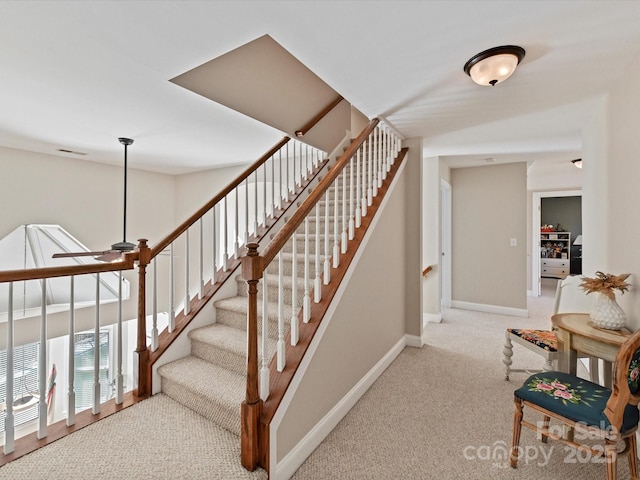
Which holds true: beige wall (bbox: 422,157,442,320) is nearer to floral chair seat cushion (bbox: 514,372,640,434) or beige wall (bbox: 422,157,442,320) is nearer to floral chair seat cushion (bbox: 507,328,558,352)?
floral chair seat cushion (bbox: 507,328,558,352)

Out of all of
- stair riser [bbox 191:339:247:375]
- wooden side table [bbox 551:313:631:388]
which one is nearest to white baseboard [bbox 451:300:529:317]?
wooden side table [bbox 551:313:631:388]

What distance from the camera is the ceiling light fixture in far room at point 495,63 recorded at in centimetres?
166

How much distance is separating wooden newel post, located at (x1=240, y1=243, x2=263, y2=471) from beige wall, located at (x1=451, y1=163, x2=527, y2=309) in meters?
4.26

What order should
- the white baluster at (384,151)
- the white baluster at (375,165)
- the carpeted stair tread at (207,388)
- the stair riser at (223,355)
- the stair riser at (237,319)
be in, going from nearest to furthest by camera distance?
the carpeted stair tread at (207,388)
the stair riser at (223,355)
the stair riser at (237,319)
the white baluster at (375,165)
the white baluster at (384,151)

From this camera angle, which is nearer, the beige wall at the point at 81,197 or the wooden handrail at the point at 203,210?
the wooden handrail at the point at 203,210

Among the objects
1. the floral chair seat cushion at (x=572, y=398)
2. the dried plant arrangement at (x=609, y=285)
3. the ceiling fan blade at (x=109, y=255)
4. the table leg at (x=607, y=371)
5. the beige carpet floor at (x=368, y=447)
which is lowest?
the beige carpet floor at (x=368, y=447)

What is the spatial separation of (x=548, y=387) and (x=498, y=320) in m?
3.01

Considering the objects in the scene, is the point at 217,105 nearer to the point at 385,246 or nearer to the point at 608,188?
the point at 385,246

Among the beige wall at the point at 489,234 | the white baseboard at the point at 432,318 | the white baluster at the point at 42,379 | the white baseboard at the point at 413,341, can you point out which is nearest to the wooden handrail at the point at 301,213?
the white baluster at the point at 42,379

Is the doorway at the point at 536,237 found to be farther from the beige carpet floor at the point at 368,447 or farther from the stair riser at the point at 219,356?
the stair riser at the point at 219,356

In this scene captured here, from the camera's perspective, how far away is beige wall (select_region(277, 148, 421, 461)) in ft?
5.59

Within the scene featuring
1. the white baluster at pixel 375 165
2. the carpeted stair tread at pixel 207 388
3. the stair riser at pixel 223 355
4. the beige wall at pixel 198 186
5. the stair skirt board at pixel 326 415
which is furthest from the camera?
the beige wall at pixel 198 186

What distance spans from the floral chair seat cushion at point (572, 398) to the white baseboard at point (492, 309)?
10.4 ft

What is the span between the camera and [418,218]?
322 cm
